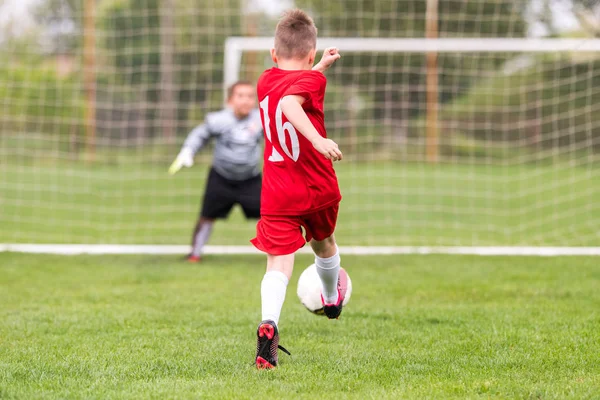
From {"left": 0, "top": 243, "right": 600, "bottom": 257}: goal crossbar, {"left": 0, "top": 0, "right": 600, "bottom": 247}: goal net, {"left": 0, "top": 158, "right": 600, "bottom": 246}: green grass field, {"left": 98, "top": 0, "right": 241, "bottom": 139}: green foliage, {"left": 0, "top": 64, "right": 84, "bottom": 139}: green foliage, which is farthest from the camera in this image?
{"left": 98, "top": 0, "right": 241, "bottom": 139}: green foliage

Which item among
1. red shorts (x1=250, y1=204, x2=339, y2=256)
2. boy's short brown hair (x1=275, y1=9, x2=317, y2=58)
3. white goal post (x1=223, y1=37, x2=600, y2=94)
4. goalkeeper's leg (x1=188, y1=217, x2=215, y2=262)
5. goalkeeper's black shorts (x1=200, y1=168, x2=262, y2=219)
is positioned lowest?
goalkeeper's leg (x1=188, y1=217, x2=215, y2=262)

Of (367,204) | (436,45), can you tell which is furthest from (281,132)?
(367,204)

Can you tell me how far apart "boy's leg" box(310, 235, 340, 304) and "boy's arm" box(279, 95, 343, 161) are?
67 cm

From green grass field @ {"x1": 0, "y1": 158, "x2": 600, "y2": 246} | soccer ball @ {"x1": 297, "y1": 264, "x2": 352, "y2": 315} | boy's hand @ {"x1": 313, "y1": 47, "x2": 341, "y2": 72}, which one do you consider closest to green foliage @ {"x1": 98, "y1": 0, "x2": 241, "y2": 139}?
green grass field @ {"x1": 0, "y1": 158, "x2": 600, "y2": 246}

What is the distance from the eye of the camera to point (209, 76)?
1705 cm

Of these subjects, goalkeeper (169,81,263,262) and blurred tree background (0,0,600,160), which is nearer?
goalkeeper (169,81,263,262)

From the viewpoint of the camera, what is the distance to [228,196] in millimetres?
7516

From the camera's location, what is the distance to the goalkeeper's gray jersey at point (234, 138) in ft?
24.4

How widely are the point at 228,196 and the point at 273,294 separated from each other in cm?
385

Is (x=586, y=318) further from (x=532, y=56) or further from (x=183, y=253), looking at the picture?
(x=532, y=56)

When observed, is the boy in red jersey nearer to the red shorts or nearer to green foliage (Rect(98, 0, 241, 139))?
the red shorts

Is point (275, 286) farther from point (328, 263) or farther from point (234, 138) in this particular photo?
point (234, 138)

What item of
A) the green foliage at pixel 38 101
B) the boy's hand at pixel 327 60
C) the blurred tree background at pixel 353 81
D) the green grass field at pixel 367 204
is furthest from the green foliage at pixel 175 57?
the boy's hand at pixel 327 60

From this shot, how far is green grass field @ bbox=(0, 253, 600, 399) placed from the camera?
11.0ft
